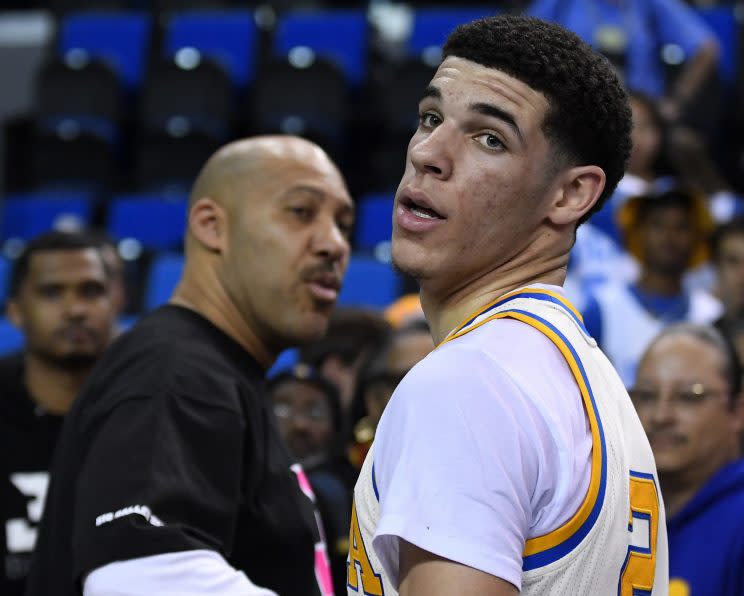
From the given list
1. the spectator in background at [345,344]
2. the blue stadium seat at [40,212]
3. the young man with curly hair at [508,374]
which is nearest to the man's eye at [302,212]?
the young man with curly hair at [508,374]

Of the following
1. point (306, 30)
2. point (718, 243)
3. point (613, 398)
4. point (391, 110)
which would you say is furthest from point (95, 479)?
point (306, 30)

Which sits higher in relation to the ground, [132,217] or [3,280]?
[132,217]

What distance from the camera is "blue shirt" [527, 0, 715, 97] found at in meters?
6.95

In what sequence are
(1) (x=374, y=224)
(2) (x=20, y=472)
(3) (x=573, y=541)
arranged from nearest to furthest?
(3) (x=573, y=541), (2) (x=20, y=472), (1) (x=374, y=224)

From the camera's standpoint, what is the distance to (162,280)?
6.50 m

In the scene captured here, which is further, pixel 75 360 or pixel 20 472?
pixel 75 360

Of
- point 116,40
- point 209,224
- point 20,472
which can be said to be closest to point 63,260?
point 20,472

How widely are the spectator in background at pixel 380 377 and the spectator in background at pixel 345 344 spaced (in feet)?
3.28

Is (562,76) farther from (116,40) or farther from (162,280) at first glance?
(116,40)

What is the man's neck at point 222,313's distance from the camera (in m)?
2.63

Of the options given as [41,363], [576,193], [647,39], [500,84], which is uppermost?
[647,39]

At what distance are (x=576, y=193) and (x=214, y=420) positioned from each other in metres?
0.88

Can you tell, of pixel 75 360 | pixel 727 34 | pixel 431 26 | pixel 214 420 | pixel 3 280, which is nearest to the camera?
pixel 214 420

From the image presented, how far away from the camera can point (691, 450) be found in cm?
342
